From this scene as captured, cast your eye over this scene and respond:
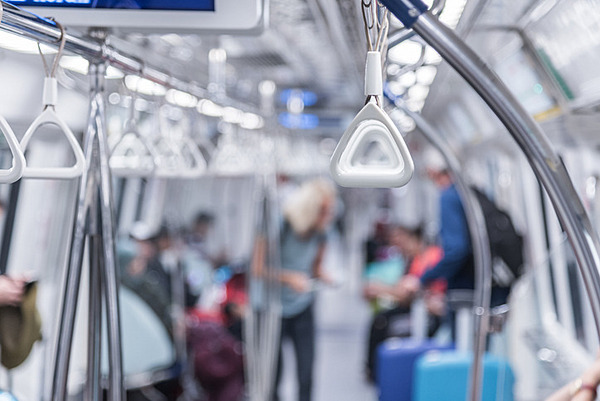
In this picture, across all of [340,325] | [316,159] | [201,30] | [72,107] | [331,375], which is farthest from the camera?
[316,159]

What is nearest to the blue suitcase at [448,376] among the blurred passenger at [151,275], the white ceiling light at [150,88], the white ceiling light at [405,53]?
the white ceiling light at [405,53]

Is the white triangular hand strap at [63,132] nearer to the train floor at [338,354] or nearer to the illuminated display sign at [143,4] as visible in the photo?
the illuminated display sign at [143,4]

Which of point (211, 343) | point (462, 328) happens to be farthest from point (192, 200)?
point (462, 328)

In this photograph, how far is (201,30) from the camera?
1438mm

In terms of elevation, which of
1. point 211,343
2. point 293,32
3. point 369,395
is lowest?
point 369,395

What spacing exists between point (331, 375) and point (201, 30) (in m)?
5.47

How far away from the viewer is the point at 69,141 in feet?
3.88

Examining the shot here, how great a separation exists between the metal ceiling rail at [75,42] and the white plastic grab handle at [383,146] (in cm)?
61

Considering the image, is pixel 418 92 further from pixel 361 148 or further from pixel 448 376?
pixel 361 148

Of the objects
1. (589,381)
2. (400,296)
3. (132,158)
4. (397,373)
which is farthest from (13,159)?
(400,296)

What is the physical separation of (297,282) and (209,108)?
5.38 feet

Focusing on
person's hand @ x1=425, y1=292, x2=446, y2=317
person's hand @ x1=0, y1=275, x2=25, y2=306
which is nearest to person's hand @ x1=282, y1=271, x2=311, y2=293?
person's hand @ x1=425, y1=292, x2=446, y2=317

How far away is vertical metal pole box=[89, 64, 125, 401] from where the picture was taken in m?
1.43

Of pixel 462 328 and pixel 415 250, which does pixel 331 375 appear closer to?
pixel 415 250
